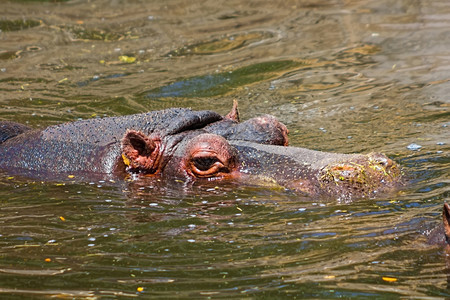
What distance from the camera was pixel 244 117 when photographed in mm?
10320

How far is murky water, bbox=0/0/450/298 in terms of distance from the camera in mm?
4527

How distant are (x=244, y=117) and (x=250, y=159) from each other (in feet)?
12.5

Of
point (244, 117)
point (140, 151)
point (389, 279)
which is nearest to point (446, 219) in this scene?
point (389, 279)

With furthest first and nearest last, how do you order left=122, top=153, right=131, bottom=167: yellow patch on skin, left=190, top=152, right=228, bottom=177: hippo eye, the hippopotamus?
left=122, top=153, right=131, bottom=167: yellow patch on skin < left=190, top=152, right=228, bottom=177: hippo eye < the hippopotamus

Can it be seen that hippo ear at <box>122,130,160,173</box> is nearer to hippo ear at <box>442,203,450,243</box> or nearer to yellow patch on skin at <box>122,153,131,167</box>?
yellow patch on skin at <box>122,153,131,167</box>

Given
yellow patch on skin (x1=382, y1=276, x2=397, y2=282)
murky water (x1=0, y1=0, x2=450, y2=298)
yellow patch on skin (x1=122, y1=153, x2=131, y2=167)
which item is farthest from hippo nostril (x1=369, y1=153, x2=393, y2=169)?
yellow patch on skin (x1=122, y1=153, x2=131, y2=167)

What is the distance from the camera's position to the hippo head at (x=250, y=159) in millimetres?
5918

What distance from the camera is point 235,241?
206 inches

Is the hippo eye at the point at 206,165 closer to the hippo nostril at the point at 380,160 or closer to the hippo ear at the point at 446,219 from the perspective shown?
the hippo nostril at the point at 380,160

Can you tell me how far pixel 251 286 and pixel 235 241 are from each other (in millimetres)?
946

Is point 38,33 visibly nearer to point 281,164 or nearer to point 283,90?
point 283,90

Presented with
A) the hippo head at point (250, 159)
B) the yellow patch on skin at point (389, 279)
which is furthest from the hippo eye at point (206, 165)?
the yellow patch on skin at point (389, 279)

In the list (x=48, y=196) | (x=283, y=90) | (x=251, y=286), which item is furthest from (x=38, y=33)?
(x=251, y=286)

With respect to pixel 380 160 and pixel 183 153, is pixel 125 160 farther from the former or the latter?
pixel 380 160
